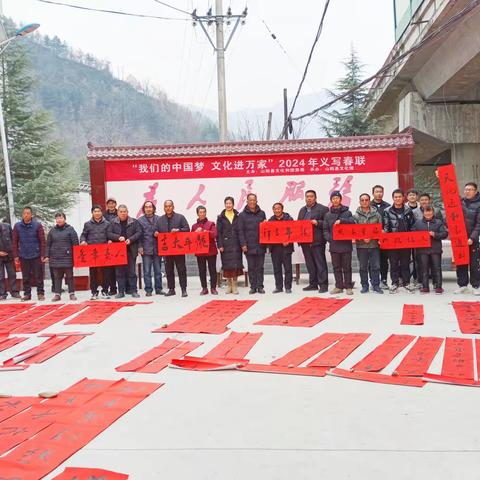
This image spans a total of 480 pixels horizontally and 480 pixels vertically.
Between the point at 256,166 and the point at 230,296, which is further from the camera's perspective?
the point at 256,166

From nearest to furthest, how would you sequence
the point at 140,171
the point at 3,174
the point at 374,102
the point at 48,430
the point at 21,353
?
the point at 48,430, the point at 21,353, the point at 140,171, the point at 374,102, the point at 3,174

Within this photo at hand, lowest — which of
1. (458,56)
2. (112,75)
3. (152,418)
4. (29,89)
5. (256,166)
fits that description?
(152,418)

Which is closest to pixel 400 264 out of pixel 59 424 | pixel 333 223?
pixel 333 223

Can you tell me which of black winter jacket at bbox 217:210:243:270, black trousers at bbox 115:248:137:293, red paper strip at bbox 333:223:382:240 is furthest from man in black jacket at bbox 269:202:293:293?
black trousers at bbox 115:248:137:293

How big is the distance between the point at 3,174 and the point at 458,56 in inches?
613

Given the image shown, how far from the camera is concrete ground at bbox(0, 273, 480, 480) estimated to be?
255 cm

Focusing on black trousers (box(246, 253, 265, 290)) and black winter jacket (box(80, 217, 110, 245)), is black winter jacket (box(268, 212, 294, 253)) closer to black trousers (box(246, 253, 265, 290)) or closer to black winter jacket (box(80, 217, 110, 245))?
black trousers (box(246, 253, 265, 290))

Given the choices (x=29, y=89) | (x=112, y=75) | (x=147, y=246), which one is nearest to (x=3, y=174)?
(x=29, y=89)

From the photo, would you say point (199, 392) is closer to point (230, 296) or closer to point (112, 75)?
point (230, 296)

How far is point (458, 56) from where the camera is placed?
1101 centimetres

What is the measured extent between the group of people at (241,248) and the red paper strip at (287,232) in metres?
0.08

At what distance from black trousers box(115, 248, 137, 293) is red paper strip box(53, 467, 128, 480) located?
5.41 meters

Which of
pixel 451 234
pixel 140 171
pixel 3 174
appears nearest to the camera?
pixel 451 234

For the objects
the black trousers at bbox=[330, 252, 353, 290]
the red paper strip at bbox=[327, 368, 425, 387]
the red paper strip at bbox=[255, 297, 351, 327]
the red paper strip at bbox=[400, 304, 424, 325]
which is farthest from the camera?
the black trousers at bbox=[330, 252, 353, 290]
